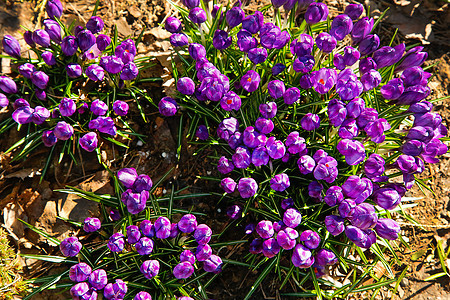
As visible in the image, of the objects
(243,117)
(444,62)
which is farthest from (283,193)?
(444,62)

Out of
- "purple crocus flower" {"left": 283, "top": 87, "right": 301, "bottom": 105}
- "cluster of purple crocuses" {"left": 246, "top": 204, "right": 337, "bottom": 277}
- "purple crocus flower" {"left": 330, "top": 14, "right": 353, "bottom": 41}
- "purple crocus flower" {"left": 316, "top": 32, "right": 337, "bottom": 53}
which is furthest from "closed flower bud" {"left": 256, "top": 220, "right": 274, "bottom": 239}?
"purple crocus flower" {"left": 330, "top": 14, "right": 353, "bottom": 41}

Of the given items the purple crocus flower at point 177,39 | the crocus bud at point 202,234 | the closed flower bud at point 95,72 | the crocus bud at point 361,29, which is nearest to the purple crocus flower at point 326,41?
the crocus bud at point 361,29

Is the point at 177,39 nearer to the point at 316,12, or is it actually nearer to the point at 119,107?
the point at 119,107

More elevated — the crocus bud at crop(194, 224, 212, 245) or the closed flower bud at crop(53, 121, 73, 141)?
the closed flower bud at crop(53, 121, 73, 141)

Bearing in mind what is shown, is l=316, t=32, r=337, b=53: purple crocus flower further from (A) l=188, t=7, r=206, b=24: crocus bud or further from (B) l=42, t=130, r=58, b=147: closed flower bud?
(B) l=42, t=130, r=58, b=147: closed flower bud

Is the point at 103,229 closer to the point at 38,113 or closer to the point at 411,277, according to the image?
the point at 38,113
